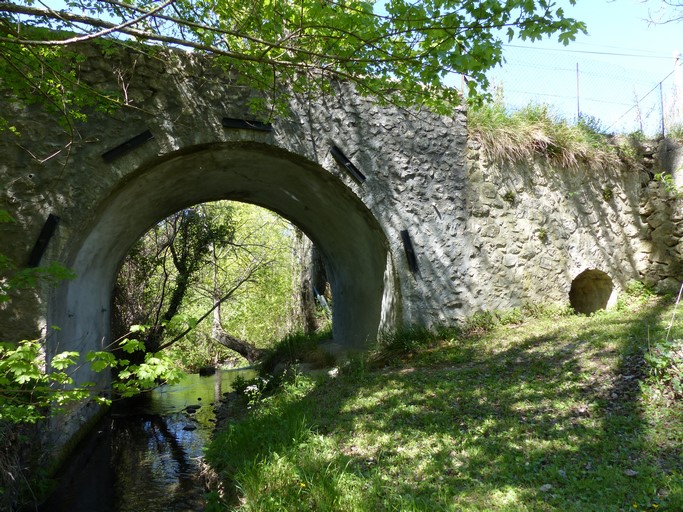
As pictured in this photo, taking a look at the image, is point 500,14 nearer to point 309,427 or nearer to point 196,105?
point 309,427

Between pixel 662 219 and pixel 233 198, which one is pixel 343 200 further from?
pixel 662 219

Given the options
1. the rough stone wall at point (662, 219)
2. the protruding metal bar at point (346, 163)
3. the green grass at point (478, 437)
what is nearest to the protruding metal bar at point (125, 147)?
the protruding metal bar at point (346, 163)

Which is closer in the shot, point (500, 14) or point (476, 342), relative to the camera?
point (500, 14)

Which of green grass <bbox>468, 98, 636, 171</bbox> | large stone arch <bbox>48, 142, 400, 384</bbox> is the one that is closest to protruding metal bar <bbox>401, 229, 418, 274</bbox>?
large stone arch <bbox>48, 142, 400, 384</bbox>

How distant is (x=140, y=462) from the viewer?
638 cm

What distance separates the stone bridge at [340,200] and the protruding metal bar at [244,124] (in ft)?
0.08

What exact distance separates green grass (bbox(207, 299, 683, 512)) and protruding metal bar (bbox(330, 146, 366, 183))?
2.67 m

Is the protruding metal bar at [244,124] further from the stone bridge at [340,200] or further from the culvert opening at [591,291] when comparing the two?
the culvert opening at [591,291]

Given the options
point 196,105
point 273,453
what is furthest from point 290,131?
point 273,453

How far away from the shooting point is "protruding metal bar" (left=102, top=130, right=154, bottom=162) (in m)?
6.22

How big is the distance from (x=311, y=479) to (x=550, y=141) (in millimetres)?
7072

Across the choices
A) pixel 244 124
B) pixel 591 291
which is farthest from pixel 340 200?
pixel 591 291

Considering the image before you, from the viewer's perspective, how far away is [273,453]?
446 centimetres

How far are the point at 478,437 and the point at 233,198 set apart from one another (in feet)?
20.1
